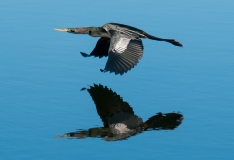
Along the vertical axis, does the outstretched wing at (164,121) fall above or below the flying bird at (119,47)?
below

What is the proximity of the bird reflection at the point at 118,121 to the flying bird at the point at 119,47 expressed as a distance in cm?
34

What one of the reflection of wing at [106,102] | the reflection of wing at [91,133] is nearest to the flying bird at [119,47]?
the reflection of wing at [106,102]

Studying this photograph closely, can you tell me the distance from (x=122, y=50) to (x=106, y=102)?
2.11ft

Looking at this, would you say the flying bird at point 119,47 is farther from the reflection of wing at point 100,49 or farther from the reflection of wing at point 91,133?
the reflection of wing at point 91,133

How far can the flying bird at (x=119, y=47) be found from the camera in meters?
6.94

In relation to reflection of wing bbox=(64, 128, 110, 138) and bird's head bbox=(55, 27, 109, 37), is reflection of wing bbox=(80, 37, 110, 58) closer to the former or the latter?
bird's head bbox=(55, 27, 109, 37)

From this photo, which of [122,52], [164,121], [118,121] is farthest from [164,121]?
[122,52]

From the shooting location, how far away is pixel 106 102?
695 centimetres

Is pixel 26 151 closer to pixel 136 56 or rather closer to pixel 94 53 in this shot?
pixel 136 56

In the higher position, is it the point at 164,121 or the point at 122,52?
the point at 122,52

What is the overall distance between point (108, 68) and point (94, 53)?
1.48 metres

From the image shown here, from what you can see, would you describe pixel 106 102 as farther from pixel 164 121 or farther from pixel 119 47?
pixel 164 121

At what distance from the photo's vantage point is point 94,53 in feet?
27.1

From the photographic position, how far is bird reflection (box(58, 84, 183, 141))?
6082 millimetres
